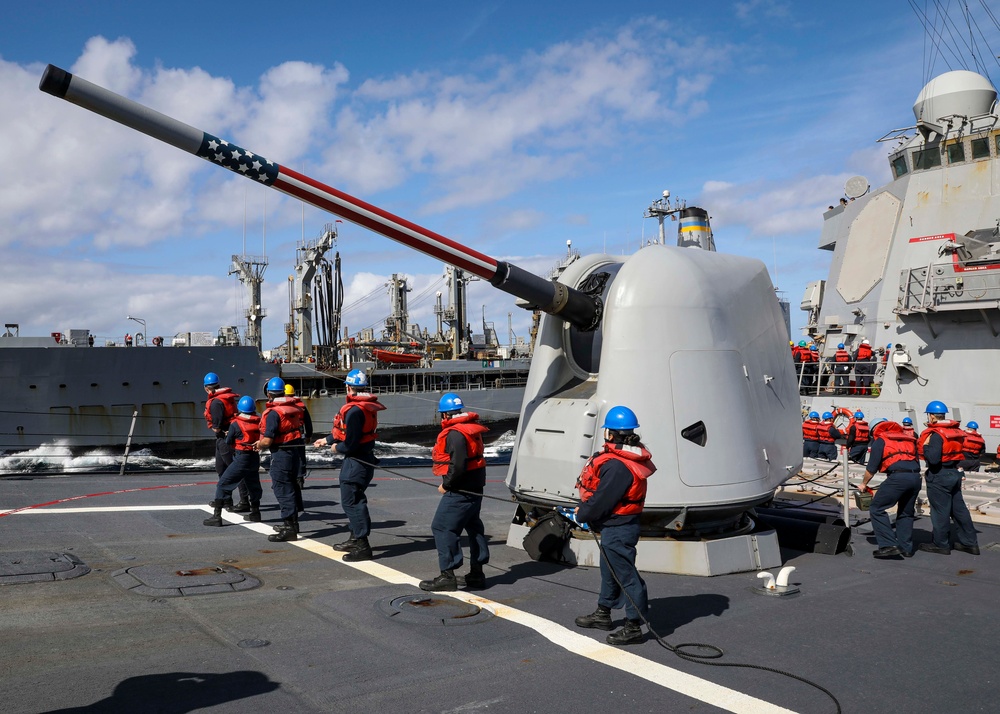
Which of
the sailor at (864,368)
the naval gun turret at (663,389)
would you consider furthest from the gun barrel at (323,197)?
the sailor at (864,368)

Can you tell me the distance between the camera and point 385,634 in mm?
4309

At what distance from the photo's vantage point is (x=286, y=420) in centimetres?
728

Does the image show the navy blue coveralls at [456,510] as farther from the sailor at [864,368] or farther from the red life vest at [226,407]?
the sailor at [864,368]

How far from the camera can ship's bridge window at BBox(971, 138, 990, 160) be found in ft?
50.3

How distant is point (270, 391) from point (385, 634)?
404 cm

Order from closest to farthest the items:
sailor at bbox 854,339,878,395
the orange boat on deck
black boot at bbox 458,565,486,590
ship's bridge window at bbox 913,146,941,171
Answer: black boot at bbox 458,565,486,590
ship's bridge window at bbox 913,146,941,171
sailor at bbox 854,339,878,395
the orange boat on deck

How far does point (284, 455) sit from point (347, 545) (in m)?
1.17

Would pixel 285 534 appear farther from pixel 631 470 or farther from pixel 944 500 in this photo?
pixel 944 500

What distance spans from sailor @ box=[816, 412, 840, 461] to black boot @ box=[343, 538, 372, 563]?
1153 cm

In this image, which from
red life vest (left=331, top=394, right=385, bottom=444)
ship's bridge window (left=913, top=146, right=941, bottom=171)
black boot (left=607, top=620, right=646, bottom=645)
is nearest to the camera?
black boot (left=607, top=620, right=646, bottom=645)

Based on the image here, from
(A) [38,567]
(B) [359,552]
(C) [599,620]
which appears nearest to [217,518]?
(B) [359,552]

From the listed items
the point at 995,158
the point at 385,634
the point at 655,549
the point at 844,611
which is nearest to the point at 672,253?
the point at 655,549

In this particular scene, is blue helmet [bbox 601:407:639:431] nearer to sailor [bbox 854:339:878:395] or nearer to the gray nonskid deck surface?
the gray nonskid deck surface

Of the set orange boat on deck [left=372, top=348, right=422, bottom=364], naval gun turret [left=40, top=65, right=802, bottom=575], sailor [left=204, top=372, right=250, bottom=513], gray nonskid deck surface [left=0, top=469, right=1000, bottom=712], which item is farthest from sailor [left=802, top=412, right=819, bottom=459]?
orange boat on deck [left=372, top=348, right=422, bottom=364]
